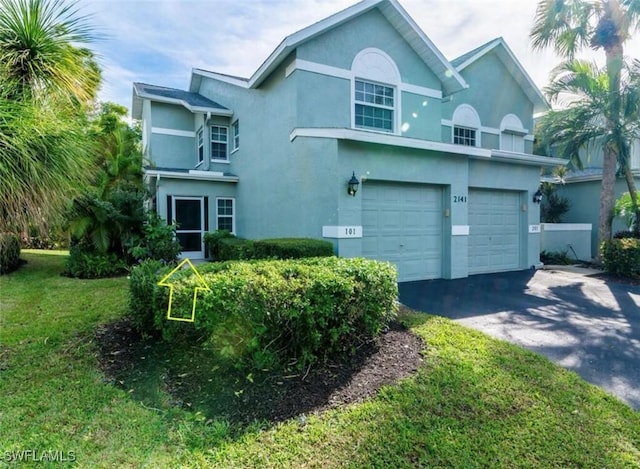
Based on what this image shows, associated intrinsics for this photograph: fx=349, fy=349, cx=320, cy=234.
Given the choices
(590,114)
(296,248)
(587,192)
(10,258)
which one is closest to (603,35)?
(590,114)

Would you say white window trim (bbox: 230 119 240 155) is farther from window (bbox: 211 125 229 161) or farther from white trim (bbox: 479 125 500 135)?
white trim (bbox: 479 125 500 135)

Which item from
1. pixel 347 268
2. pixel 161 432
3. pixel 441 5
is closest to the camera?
pixel 161 432

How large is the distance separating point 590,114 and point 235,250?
42.3ft

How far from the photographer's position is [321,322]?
4.11 metres

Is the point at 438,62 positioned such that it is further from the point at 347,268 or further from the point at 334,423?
the point at 334,423

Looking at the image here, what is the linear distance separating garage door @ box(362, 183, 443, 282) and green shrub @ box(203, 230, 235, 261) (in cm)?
568

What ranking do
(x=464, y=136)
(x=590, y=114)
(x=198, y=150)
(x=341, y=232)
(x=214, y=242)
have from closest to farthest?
(x=341, y=232) < (x=590, y=114) < (x=214, y=242) < (x=464, y=136) < (x=198, y=150)

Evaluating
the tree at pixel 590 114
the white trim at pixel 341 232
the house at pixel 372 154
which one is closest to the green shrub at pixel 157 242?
the house at pixel 372 154

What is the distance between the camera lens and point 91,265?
10242 millimetres

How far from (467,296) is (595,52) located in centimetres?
1150

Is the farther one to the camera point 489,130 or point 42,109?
point 489,130

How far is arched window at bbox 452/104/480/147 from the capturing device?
14312 mm

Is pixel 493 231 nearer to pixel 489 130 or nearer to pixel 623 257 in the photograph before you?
pixel 623 257

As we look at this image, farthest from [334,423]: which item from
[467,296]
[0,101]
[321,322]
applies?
[467,296]
